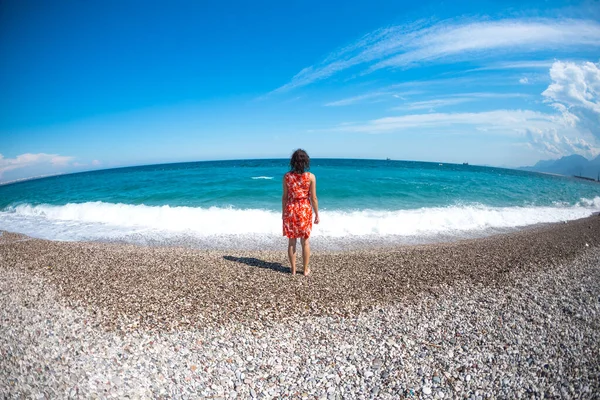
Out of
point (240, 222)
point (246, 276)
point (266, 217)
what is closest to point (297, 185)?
point (246, 276)

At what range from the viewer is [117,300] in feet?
16.0

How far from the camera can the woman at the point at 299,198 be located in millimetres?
5254

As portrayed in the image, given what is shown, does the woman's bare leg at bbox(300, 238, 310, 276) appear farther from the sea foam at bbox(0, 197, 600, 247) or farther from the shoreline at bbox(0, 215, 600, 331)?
the sea foam at bbox(0, 197, 600, 247)

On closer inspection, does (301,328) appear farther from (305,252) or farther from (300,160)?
(300,160)

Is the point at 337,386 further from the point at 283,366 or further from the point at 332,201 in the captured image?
the point at 332,201

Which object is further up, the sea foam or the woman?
the woman

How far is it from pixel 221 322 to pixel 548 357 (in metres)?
4.72

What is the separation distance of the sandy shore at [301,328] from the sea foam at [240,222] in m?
4.09

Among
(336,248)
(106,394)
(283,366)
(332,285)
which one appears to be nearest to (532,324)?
(332,285)

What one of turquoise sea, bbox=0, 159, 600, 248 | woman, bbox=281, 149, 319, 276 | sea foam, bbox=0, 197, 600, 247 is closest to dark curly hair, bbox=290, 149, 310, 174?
woman, bbox=281, 149, 319, 276

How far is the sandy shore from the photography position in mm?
3176

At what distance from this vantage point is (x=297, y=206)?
18.0 ft

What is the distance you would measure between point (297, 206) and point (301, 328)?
2.34m

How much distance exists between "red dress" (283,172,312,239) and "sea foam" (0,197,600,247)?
465cm
